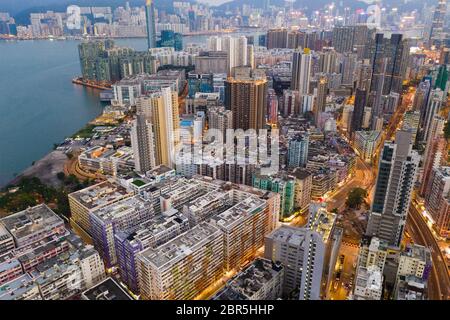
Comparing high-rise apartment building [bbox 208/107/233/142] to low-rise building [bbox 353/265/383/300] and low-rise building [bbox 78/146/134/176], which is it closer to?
low-rise building [bbox 78/146/134/176]

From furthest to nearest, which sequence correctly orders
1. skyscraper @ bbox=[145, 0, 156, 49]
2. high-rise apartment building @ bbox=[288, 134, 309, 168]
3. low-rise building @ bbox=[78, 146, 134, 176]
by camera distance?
skyscraper @ bbox=[145, 0, 156, 49] → low-rise building @ bbox=[78, 146, 134, 176] → high-rise apartment building @ bbox=[288, 134, 309, 168]

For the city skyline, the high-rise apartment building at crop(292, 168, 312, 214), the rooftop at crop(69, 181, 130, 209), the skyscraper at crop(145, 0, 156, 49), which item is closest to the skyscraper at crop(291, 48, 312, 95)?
the city skyline

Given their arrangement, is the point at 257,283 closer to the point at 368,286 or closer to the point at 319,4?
the point at 368,286

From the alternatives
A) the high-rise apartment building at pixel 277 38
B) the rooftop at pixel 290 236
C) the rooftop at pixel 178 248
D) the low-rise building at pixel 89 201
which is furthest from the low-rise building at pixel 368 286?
the high-rise apartment building at pixel 277 38

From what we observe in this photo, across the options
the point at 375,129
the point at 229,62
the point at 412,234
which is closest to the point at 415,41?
the point at 229,62

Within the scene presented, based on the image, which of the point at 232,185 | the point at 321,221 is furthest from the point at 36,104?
the point at 321,221

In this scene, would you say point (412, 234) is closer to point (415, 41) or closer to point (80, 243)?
point (80, 243)

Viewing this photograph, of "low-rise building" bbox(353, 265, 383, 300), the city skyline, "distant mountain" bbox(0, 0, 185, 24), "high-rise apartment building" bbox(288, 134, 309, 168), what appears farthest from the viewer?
"distant mountain" bbox(0, 0, 185, 24)
